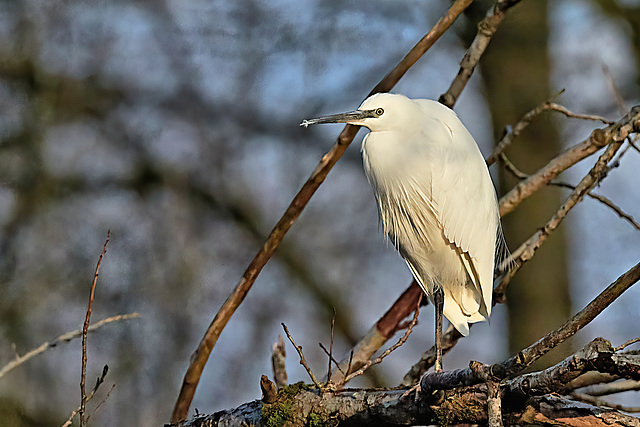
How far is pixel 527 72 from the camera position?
14.5 ft

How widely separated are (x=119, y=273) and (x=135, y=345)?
21.9 inches

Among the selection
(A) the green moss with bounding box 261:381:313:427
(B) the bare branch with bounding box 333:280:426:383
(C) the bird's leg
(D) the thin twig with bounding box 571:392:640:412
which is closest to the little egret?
(C) the bird's leg

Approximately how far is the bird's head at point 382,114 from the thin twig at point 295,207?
0.05 meters

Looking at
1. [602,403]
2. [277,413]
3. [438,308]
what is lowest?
[602,403]

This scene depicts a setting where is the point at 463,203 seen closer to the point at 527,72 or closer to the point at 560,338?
the point at 560,338

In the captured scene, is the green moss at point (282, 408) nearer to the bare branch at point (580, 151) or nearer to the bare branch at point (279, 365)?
the bare branch at point (279, 365)

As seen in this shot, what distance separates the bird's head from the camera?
2002mm

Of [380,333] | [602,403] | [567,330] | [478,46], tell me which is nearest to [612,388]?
[602,403]

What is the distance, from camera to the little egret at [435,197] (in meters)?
2.05

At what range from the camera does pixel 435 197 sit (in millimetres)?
2094

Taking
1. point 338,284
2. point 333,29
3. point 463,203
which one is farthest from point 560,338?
point 333,29

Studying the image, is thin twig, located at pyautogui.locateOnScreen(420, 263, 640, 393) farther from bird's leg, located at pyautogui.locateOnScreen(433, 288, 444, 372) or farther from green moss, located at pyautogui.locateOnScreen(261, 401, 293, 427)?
bird's leg, located at pyautogui.locateOnScreen(433, 288, 444, 372)

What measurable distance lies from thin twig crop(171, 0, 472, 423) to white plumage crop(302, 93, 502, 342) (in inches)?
4.0

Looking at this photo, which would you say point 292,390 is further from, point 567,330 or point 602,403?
point 602,403
